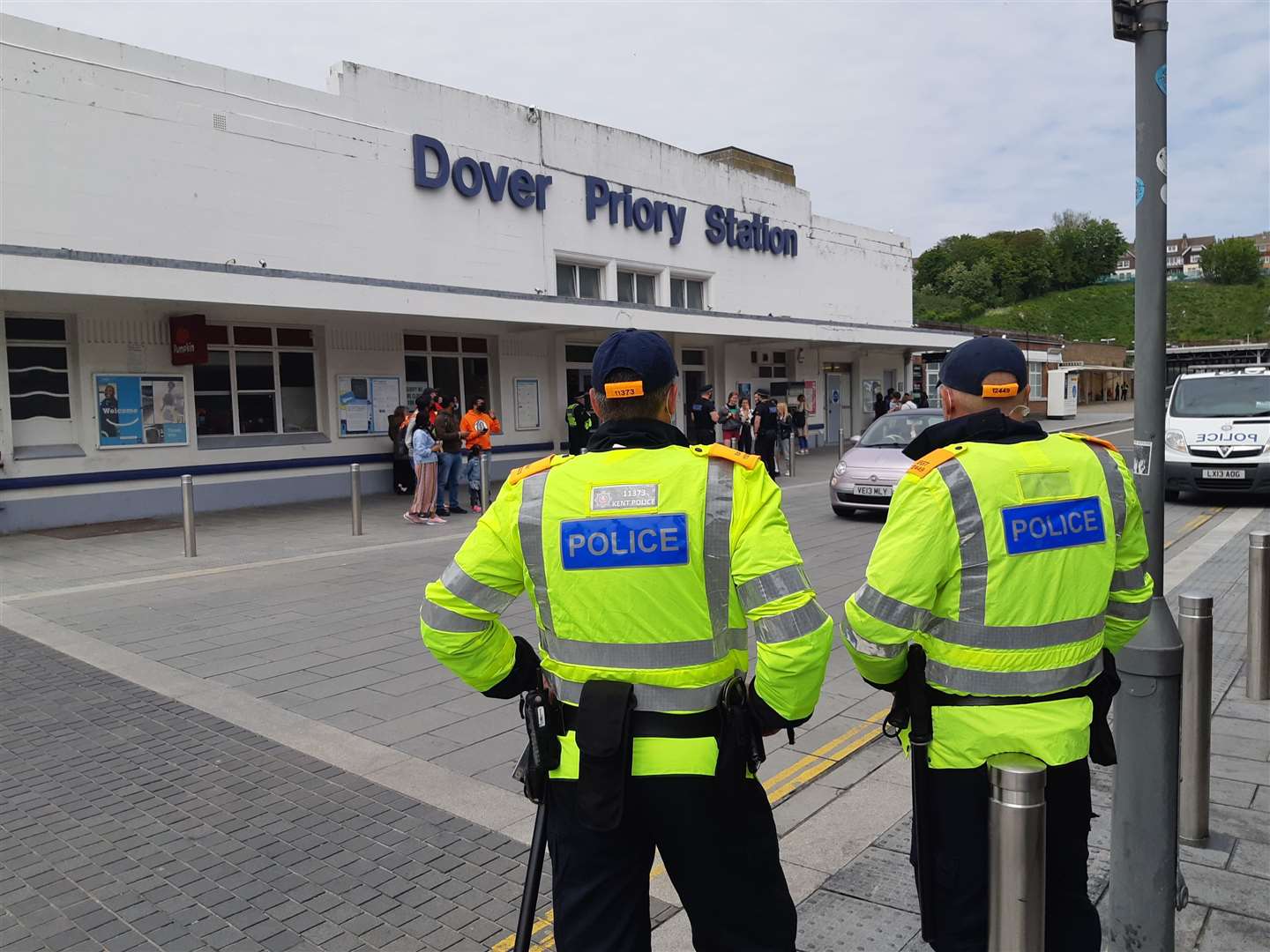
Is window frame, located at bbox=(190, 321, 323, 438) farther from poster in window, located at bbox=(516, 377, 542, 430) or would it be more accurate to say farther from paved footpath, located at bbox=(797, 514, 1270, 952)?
paved footpath, located at bbox=(797, 514, 1270, 952)

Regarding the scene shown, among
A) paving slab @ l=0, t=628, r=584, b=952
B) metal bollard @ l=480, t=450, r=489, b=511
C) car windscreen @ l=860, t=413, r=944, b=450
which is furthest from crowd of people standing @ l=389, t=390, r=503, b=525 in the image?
paving slab @ l=0, t=628, r=584, b=952

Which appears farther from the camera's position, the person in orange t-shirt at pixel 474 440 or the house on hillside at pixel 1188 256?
the house on hillside at pixel 1188 256

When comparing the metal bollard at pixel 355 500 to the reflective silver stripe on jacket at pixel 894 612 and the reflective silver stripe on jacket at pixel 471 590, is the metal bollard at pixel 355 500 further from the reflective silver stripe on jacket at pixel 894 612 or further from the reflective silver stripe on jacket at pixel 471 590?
the reflective silver stripe on jacket at pixel 894 612

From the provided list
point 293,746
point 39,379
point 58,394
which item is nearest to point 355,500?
point 58,394

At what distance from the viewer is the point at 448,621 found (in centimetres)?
230

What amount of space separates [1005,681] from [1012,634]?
0.38 ft

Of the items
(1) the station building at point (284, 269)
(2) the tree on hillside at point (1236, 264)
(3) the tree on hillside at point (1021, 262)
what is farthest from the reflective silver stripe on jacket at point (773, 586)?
(2) the tree on hillside at point (1236, 264)

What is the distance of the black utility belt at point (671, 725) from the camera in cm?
214

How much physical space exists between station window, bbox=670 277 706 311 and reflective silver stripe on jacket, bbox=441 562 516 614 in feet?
72.6

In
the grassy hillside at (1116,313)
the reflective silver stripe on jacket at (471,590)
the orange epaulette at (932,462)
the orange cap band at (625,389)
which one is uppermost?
the grassy hillside at (1116,313)

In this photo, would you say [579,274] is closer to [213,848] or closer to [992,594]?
[213,848]

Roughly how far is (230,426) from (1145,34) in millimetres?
14981

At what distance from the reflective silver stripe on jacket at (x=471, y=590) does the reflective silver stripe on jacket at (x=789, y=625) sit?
63 centimetres

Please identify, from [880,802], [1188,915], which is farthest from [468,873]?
[1188,915]
